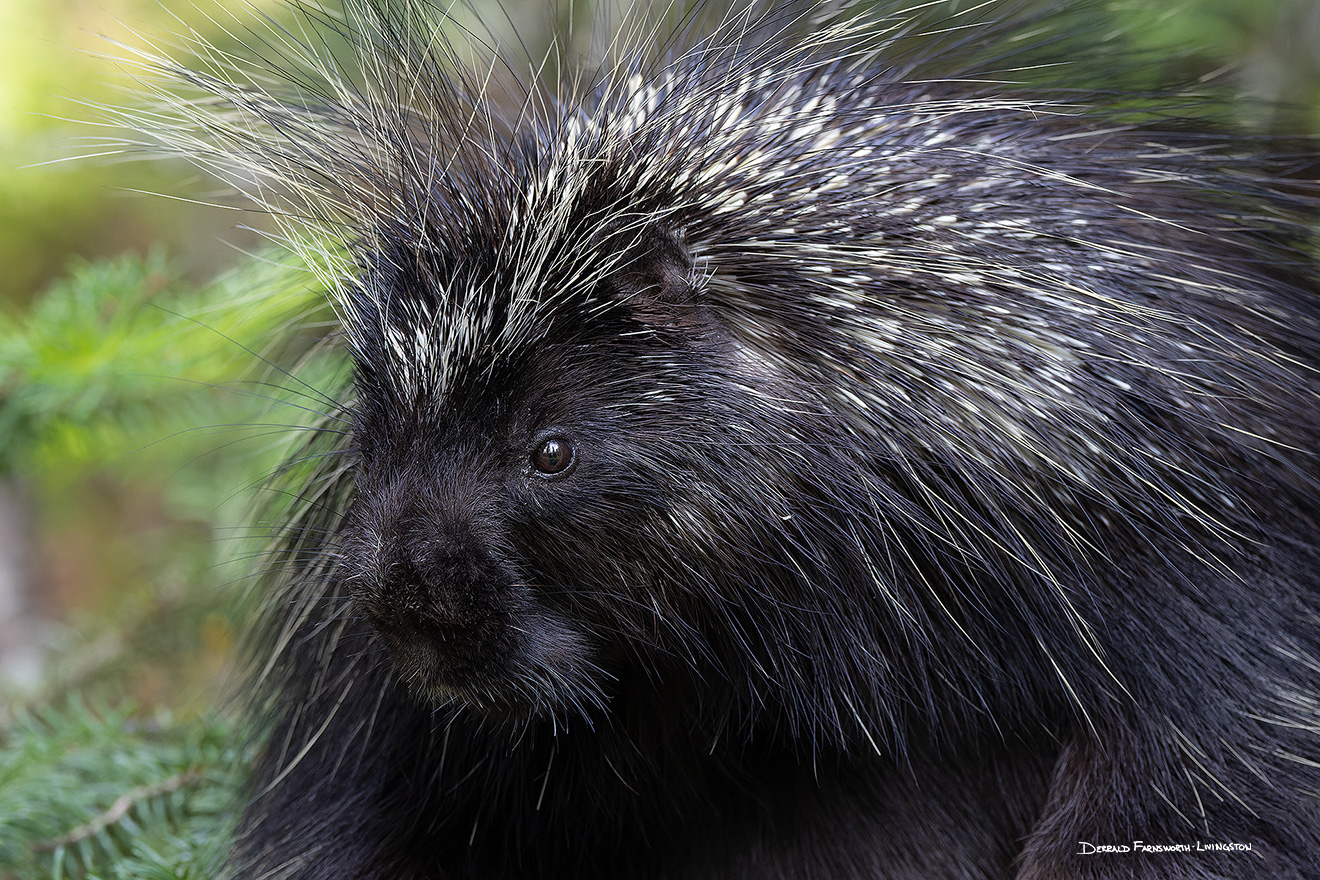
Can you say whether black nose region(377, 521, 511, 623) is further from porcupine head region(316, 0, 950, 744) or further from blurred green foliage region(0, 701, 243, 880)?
blurred green foliage region(0, 701, 243, 880)

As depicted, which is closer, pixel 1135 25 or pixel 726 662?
pixel 726 662

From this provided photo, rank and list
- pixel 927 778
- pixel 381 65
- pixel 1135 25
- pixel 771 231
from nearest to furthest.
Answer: pixel 771 231
pixel 927 778
pixel 381 65
pixel 1135 25

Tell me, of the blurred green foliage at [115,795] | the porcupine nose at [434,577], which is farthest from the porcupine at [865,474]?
the blurred green foliage at [115,795]

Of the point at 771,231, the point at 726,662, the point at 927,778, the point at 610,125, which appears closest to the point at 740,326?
the point at 771,231

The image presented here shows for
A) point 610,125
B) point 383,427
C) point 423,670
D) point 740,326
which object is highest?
point 610,125

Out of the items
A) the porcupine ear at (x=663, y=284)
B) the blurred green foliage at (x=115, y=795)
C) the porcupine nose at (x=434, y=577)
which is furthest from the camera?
the blurred green foliage at (x=115, y=795)

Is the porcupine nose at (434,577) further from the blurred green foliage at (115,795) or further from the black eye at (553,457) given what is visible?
the blurred green foliage at (115,795)

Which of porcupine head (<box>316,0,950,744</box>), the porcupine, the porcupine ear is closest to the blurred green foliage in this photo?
the porcupine

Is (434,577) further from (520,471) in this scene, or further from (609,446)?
(609,446)

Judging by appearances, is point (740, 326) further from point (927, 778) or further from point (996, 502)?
point (927, 778)
